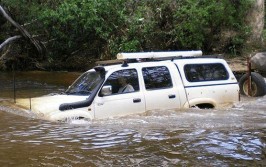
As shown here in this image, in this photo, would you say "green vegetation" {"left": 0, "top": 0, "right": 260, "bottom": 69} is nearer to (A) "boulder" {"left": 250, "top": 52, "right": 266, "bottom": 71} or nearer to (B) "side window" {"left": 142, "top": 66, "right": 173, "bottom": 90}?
(A) "boulder" {"left": 250, "top": 52, "right": 266, "bottom": 71}

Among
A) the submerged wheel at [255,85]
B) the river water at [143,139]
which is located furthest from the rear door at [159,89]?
the submerged wheel at [255,85]

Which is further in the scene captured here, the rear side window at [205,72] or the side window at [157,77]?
the rear side window at [205,72]

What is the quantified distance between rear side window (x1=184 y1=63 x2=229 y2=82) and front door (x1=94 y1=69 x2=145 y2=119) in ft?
4.78

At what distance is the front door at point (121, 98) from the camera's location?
8.52m

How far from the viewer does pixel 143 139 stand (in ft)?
24.5

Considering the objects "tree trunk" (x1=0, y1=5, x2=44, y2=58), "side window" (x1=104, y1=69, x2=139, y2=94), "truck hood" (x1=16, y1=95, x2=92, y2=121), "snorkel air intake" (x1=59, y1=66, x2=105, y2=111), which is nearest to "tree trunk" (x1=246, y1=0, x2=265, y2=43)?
"tree trunk" (x1=0, y1=5, x2=44, y2=58)

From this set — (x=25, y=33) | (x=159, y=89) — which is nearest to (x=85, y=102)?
(x=159, y=89)

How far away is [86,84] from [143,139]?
216cm

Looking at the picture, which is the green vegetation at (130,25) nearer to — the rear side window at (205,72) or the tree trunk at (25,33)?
the tree trunk at (25,33)

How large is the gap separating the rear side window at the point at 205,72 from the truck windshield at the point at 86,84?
225cm

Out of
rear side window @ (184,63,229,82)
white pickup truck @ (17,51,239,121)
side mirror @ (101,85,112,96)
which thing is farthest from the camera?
rear side window @ (184,63,229,82)

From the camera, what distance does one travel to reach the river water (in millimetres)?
6250

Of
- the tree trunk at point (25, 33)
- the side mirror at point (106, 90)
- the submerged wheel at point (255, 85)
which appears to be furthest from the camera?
the tree trunk at point (25, 33)

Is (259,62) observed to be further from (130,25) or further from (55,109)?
(55,109)
